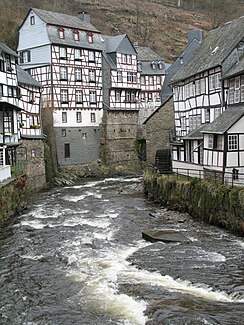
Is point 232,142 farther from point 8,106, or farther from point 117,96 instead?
point 117,96

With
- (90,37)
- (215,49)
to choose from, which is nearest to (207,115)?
(215,49)

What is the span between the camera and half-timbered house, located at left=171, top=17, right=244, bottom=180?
28.0 metres

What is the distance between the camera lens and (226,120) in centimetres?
2480

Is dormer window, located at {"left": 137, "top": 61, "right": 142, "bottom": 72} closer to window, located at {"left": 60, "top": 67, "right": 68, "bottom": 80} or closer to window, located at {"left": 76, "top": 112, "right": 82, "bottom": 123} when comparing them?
window, located at {"left": 60, "top": 67, "right": 68, "bottom": 80}

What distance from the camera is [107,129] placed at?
4734 centimetres

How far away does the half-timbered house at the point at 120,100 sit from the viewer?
4769 centimetres

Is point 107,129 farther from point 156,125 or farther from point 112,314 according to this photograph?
point 112,314

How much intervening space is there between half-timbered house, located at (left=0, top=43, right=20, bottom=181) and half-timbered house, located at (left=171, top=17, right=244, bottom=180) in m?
11.6

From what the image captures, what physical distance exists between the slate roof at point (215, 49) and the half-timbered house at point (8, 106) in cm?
1232

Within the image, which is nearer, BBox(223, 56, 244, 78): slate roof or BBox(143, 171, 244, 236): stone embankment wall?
BBox(143, 171, 244, 236): stone embankment wall

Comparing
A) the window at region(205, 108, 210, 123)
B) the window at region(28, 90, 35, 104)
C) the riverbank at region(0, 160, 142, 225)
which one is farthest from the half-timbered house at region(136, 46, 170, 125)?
the window at region(205, 108, 210, 123)

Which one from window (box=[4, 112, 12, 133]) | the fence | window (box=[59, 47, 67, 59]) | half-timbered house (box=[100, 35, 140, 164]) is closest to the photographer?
the fence

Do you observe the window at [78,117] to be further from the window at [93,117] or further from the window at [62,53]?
the window at [62,53]

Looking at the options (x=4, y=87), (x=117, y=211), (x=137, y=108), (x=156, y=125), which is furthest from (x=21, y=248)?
(x=137, y=108)
